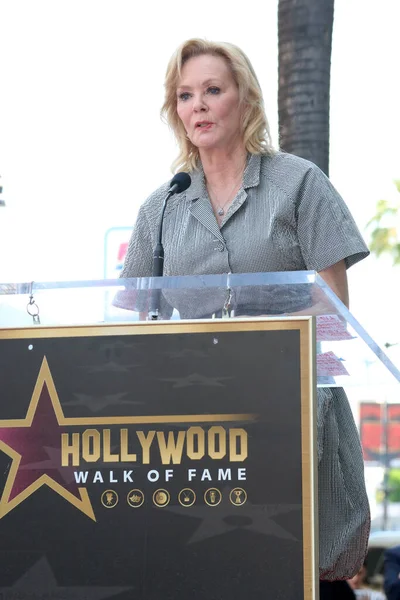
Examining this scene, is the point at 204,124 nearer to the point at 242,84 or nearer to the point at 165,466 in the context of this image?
the point at 242,84

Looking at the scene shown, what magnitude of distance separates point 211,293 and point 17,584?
78 cm

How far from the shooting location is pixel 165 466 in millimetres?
2477

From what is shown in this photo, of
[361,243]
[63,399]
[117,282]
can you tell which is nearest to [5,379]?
[63,399]

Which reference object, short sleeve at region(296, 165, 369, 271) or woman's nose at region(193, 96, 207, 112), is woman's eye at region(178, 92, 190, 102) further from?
short sleeve at region(296, 165, 369, 271)

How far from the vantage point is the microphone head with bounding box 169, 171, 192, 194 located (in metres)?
3.13

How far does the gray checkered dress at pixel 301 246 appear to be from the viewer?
304 cm

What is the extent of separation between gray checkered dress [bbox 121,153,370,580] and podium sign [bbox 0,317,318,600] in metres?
0.60

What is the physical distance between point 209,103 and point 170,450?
1250mm

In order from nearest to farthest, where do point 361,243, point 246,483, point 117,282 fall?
point 246,483
point 117,282
point 361,243

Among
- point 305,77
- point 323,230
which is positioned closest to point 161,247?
point 323,230

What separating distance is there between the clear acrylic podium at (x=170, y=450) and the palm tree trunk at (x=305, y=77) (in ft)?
16.9

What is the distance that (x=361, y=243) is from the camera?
3.21 metres

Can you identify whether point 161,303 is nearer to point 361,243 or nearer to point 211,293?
point 211,293

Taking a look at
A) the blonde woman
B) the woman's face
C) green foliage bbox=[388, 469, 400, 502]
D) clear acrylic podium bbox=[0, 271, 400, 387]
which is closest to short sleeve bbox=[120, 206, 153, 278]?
the blonde woman
